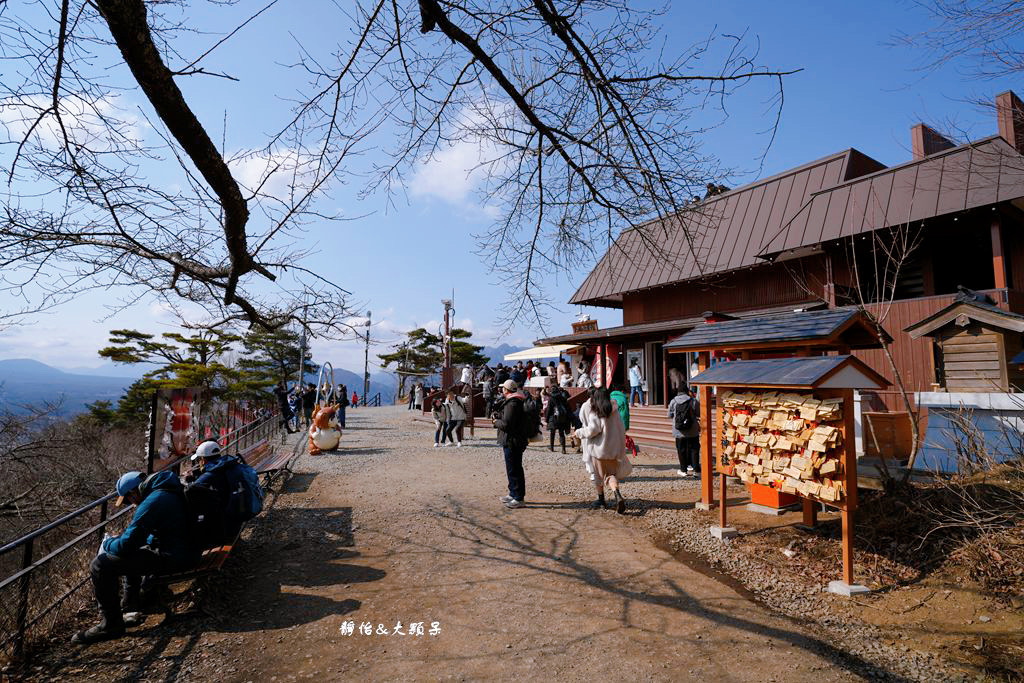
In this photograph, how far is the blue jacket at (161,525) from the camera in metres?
4.00

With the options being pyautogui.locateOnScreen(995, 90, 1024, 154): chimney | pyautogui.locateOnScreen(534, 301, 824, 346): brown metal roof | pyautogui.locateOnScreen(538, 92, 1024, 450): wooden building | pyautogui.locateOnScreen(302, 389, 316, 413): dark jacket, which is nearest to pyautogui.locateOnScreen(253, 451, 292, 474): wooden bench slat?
pyautogui.locateOnScreen(534, 301, 824, 346): brown metal roof

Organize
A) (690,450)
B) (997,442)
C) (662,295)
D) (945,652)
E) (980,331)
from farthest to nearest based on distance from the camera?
(662,295), (690,450), (980,331), (997,442), (945,652)

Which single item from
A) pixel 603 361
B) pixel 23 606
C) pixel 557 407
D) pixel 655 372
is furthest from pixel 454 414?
pixel 23 606

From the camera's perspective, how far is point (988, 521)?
477 centimetres

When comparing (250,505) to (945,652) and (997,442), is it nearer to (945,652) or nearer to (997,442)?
(945,652)

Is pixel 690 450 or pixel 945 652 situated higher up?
pixel 690 450

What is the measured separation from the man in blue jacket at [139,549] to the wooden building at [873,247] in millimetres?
5513

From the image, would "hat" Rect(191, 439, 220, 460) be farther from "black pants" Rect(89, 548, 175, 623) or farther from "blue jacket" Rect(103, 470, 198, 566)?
"black pants" Rect(89, 548, 175, 623)

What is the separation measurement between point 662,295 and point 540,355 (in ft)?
27.6

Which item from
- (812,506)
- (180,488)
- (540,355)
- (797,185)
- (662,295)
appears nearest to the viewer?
(180,488)

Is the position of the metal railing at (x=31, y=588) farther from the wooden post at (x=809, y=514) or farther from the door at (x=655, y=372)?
the door at (x=655, y=372)

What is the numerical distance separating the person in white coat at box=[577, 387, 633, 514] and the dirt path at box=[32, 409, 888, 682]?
0.56 meters

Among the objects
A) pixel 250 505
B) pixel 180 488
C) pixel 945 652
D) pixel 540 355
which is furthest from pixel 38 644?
pixel 540 355

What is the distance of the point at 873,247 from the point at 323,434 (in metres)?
12.9
